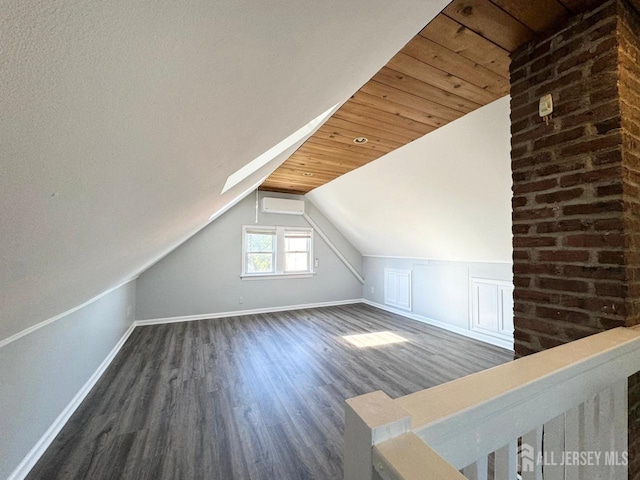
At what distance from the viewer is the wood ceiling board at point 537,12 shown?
1152 millimetres

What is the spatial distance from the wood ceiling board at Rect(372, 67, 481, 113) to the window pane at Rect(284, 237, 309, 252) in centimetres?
400

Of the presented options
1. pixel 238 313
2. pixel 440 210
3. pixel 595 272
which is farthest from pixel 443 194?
pixel 238 313

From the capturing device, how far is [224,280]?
4.90 meters

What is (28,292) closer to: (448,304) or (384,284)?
(448,304)

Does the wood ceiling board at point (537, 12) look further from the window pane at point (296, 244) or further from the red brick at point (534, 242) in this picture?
the window pane at point (296, 244)

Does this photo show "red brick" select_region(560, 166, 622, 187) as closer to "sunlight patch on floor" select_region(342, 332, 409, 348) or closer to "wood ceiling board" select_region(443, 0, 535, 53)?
"wood ceiling board" select_region(443, 0, 535, 53)

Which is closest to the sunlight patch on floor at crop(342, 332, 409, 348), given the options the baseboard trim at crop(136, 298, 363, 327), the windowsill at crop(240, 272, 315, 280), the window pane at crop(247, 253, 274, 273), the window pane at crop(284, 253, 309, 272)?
the baseboard trim at crop(136, 298, 363, 327)

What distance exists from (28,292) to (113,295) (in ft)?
8.41

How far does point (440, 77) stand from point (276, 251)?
13.8 feet

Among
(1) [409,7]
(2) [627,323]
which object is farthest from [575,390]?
(1) [409,7]

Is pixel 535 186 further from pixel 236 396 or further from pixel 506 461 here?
pixel 236 396

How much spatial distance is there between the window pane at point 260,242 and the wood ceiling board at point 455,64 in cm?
425

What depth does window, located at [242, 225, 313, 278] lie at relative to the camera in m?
5.14

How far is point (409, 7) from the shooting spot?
726 mm
